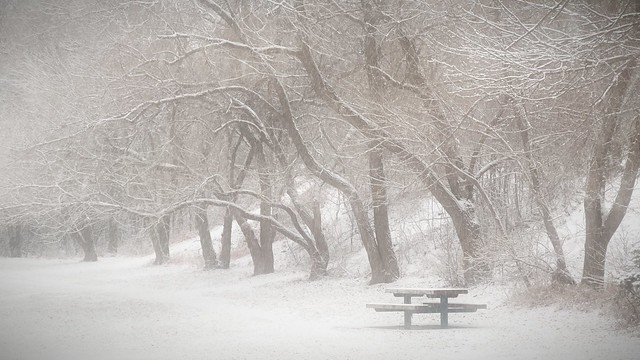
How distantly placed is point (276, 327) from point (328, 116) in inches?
303

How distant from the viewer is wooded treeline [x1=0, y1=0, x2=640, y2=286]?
12.2m

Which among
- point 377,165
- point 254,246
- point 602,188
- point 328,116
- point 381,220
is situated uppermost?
point 328,116

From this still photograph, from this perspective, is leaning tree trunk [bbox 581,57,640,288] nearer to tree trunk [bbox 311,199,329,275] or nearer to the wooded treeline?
→ the wooded treeline

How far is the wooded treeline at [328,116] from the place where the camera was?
1220 centimetres

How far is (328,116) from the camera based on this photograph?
18.8 m

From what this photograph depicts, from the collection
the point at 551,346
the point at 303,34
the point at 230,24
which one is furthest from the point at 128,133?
the point at 551,346

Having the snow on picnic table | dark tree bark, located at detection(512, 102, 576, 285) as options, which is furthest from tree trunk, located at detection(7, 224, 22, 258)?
dark tree bark, located at detection(512, 102, 576, 285)

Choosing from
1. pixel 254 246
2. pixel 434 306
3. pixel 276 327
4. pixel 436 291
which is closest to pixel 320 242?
pixel 254 246

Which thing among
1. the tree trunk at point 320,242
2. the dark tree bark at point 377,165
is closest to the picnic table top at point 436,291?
the dark tree bark at point 377,165

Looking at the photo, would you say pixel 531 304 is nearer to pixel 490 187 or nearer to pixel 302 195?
pixel 490 187

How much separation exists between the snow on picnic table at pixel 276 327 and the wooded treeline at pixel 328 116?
5.43 feet

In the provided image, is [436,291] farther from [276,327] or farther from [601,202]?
[601,202]

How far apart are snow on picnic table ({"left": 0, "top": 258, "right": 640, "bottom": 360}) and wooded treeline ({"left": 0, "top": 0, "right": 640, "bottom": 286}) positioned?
65.2 inches

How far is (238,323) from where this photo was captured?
13414 mm
